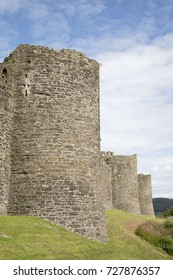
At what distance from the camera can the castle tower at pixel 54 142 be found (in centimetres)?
2145

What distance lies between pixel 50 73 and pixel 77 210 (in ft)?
23.7

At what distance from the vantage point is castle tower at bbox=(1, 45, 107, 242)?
21.5 m

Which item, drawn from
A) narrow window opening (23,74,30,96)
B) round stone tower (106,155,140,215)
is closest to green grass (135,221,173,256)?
narrow window opening (23,74,30,96)

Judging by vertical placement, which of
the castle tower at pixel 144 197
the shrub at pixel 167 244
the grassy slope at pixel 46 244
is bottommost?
the shrub at pixel 167 244

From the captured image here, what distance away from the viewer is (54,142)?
72.5ft

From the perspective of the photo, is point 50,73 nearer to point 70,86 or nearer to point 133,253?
point 70,86

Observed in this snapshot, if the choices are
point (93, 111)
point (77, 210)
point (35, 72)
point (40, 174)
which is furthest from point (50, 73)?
point (77, 210)

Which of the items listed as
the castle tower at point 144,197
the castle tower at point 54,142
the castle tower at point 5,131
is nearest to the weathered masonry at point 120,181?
the castle tower at point 144,197

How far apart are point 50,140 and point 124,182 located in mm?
30282

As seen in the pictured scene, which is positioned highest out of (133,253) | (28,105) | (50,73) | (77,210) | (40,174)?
(50,73)

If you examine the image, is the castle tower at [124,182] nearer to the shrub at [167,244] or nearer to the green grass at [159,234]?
the green grass at [159,234]

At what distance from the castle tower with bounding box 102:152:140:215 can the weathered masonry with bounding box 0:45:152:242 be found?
27184 mm

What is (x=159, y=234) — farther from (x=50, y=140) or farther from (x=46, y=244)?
(x=46, y=244)
